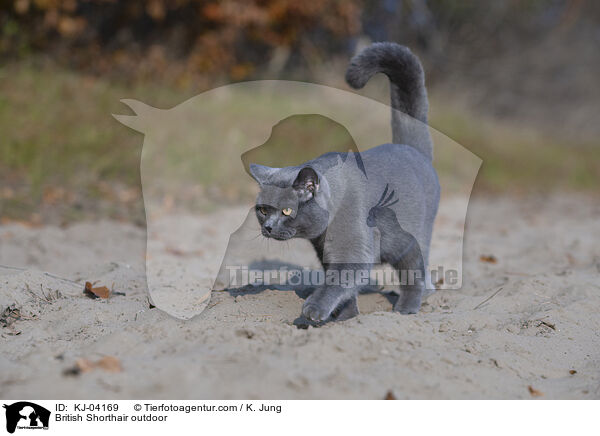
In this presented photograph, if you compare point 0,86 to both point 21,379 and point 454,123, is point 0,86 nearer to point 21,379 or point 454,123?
point 21,379

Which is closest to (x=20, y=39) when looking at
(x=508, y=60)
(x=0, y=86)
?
(x=0, y=86)

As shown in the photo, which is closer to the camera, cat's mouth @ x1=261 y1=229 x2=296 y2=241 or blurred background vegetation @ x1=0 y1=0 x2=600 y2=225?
cat's mouth @ x1=261 y1=229 x2=296 y2=241

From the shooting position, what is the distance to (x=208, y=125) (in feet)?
24.6

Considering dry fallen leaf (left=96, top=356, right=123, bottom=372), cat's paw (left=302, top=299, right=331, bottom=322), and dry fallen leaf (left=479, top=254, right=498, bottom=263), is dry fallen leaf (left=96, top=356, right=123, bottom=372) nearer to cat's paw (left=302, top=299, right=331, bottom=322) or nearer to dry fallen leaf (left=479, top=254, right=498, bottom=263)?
cat's paw (left=302, top=299, right=331, bottom=322)

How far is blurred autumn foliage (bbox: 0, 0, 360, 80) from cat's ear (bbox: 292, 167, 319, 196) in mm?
7112

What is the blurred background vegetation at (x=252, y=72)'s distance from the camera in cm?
609

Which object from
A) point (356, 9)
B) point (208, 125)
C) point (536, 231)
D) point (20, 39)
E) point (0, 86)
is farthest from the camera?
point (356, 9)

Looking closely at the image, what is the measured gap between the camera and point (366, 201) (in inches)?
117

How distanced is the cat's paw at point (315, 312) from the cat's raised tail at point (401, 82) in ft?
4.27

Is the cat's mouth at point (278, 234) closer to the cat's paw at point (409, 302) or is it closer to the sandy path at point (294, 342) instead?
the sandy path at point (294, 342)

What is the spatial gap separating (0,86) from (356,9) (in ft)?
22.9

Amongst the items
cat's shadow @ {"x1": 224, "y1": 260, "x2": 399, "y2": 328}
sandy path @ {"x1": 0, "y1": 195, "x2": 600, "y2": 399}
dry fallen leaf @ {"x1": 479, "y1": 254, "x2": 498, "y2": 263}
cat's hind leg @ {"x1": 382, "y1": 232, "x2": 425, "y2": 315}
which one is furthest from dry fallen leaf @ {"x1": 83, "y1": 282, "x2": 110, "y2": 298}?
dry fallen leaf @ {"x1": 479, "y1": 254, "x2": 498, "y2": 263}
